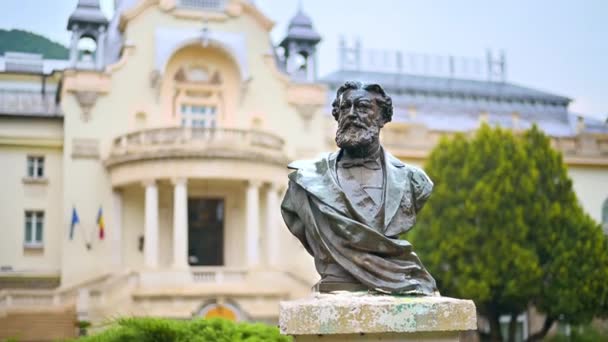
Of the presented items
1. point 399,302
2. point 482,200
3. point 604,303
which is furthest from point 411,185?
point 604,303

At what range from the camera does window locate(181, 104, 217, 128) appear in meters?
35.4

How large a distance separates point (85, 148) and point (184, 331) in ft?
79.6

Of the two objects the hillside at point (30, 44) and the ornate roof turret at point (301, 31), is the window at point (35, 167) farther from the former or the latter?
the ornate roof turret at point (301, 31)

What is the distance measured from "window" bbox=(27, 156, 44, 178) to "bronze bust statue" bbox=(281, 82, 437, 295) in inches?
1145

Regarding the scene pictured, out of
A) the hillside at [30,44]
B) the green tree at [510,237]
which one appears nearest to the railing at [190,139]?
the green tree at [510,237]

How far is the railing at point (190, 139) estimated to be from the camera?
3125 centimetres

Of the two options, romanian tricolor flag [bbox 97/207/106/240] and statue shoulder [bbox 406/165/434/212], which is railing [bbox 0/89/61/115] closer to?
romanian tricolor flag [bbox 97/207/106/240]

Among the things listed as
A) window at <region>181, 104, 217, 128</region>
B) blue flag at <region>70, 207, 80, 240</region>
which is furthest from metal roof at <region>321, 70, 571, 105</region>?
blue flag at <region>70, 207, 80, 240</region>

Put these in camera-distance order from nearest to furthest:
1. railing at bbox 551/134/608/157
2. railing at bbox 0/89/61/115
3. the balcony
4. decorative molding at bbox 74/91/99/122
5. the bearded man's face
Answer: the bearded man's face, the balcony, decorative molding at bbox 74/91/99/122, railing at bbox 0/89/61/115, railing at bbox 551/134/608/157

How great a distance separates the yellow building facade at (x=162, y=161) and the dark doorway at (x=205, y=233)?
0.16 feet

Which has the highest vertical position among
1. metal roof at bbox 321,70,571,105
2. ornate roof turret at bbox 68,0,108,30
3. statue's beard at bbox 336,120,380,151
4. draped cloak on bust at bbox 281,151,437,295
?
ornate roof turret at bbox 68,0,108,30

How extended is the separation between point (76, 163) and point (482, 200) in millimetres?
15102

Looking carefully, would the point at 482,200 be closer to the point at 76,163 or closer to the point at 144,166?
the point at 144,166

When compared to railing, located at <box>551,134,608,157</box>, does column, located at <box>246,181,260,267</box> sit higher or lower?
lower
